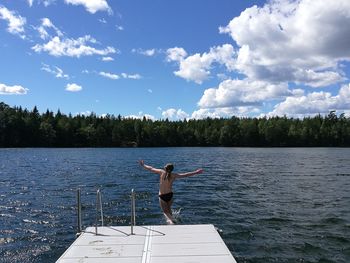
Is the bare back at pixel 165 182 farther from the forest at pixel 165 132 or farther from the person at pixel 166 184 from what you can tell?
the forest at pixel 165 132

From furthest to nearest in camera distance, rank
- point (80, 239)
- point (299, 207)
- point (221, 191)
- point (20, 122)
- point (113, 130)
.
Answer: point (113, 130)
point (20, 122)
point (221, 191)
point (299, 207)
point (80, 239)

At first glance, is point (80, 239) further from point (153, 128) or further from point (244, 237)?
point (153, 128)

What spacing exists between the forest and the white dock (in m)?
156

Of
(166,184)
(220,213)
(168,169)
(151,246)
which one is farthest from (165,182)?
(151,246)

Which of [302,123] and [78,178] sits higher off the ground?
[302,123]

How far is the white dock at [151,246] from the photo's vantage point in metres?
11.3

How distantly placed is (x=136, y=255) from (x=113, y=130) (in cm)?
17637

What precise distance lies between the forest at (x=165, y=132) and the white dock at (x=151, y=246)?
156 metres

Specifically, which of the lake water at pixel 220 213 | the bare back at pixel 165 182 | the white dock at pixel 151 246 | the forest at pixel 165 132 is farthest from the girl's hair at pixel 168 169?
the forest at pixel 165 132

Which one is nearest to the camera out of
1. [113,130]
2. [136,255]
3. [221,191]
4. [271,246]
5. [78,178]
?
[136,255]

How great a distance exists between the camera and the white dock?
11.3 metres

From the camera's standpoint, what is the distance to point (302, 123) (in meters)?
190

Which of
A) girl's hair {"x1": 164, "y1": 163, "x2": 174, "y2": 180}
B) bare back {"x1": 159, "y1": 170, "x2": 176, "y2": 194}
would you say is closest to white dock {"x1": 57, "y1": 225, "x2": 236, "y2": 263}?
girl's hair {"x1": 164, "y1": 163, "x2": 174, "y2": 180}

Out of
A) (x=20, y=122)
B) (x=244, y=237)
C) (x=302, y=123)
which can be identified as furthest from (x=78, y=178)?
Result: (x=302, y=123)
